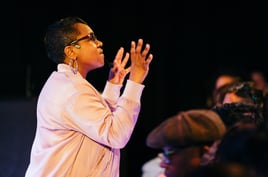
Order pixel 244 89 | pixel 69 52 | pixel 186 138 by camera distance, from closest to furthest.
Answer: pixel 186 138, pixel 69 52, pixel 244 89

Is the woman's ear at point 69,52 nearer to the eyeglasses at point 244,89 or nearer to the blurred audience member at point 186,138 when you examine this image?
the blurred audience member at point 186,138

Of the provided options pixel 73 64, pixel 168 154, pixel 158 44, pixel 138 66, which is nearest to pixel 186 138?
pixel 168 154

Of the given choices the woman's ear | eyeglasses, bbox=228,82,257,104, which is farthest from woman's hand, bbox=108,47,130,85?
eyeglasses, bbox=228,82,257,104

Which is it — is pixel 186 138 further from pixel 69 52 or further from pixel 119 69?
pixel 119 69

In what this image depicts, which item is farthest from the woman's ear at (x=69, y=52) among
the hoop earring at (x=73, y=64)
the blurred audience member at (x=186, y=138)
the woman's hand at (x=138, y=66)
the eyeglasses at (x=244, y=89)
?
the eyeglasses at (x=244, y=89)

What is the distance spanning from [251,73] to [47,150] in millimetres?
3050

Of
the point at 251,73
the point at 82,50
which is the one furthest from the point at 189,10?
the point at 82,50

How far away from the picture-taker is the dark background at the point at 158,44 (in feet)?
14.6

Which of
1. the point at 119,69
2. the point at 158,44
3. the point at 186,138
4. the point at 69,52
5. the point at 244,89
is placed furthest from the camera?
the point at 158,44

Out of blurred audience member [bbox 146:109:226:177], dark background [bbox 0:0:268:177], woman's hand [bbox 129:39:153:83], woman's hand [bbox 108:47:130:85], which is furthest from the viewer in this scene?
dark background [bbox 0:0:268:177]

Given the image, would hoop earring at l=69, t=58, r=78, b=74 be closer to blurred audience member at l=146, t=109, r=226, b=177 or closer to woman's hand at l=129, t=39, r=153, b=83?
woman's hand at l=129, t=39, r=153, b=83

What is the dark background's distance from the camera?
4441 millimetres

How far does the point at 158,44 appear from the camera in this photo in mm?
4855

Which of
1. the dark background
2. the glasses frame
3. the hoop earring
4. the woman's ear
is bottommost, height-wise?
the dark background
